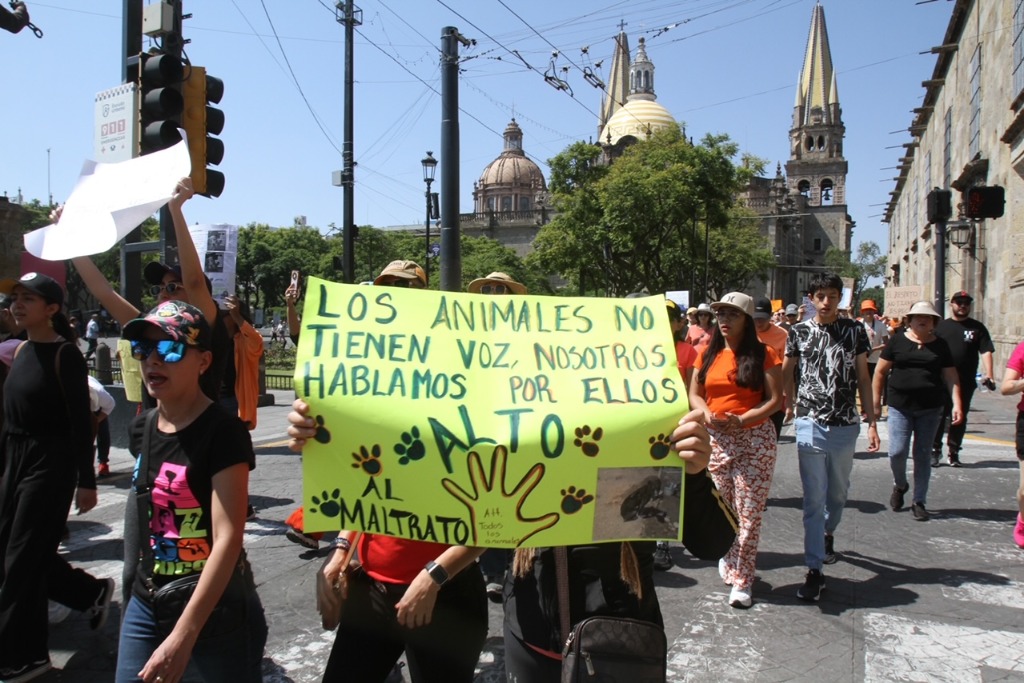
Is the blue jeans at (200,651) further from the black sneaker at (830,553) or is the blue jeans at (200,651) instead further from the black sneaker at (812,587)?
the black sneaker at (830,553)

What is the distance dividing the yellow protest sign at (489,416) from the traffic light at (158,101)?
422cm

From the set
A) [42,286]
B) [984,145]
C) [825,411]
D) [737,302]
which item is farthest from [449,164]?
[984,145]

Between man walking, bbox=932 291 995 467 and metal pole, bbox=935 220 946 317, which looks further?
Result: metal pole, bbox=935 220 946 317

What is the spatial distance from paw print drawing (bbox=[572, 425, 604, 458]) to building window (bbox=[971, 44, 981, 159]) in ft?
74.7

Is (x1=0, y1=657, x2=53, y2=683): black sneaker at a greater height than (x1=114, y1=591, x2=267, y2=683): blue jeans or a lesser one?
lesser

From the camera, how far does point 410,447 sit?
2.25m

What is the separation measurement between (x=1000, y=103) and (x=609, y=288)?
1130 inches

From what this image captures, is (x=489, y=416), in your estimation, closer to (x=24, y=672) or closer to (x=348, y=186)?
(x=24, y=672)

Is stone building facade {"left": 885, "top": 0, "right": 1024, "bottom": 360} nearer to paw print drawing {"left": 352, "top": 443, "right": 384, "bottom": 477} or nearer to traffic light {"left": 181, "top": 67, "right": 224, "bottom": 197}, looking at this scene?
traffic light {"left": 181, "top": 67, "right": 224, "bottom": 197}

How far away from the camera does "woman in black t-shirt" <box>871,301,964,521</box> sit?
654 centimetres

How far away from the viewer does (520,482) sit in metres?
2.20

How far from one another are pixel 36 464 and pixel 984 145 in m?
22.6

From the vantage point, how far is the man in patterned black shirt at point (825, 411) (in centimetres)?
488

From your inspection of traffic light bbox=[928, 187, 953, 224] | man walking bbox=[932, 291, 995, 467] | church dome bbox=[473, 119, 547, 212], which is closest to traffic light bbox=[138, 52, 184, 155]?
man walking bbox=[932, 291, 995, 467]
